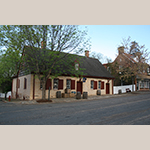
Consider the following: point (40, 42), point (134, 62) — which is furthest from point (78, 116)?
point (134, 62)

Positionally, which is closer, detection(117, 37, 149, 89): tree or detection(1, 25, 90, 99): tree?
detection(1, 25, 90, 99): tree

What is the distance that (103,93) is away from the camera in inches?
1017

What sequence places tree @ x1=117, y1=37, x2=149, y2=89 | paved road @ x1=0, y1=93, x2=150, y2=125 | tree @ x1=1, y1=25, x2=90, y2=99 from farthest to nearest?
tree @ x1=117, y1=37, x2=149, y2=89
tree @ x1=1, y1=25, x2=90, y2=99
paved road @ x1=0, y1=93, x2=150, y2=125

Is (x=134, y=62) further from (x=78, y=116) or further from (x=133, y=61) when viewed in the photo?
(x=78, y=116)

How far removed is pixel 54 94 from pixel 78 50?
22.7 feet

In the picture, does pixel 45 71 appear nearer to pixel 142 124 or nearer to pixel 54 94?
pixel 54 94

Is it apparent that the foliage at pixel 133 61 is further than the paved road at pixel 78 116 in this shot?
Yes

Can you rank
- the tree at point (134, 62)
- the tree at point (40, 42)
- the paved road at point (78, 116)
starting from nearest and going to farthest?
1. the paved road at point (78, 116)
2. the tree at point (40, 42)
3. the tree at point (134, 62)

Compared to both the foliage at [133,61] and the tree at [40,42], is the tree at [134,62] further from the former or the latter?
the tree at [40,42]

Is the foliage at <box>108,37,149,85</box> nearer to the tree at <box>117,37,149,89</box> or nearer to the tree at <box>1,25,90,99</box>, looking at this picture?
the tree at <box>117,37,149,89</box>

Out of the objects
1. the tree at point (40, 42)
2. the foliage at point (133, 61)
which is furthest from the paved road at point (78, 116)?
the foliage at point (133, 61)

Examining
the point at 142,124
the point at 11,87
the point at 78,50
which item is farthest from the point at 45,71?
the point at 11,87

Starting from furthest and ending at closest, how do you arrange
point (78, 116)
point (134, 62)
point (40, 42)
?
point (134, 62) → point (40, 42) → point (78, 116)

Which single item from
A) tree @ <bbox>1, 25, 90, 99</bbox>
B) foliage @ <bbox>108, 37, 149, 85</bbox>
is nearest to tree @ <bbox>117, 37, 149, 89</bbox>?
foliage @ <bbox>108, 37, 149, 85</bbox>
